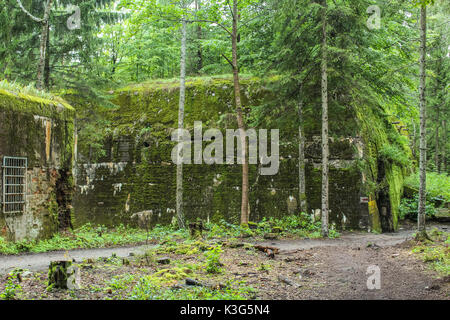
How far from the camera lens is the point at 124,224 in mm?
15562

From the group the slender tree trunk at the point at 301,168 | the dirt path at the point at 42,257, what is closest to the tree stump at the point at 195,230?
the dirt path at the point at 42,257

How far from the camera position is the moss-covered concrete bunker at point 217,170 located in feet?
46.6

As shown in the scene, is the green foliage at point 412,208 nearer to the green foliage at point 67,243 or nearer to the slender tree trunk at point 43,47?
the green foliage at point 67,243

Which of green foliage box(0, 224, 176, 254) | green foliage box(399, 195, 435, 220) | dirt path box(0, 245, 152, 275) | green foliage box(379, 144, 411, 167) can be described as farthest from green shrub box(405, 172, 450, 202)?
dirt path box(0, 245, 152, 275)

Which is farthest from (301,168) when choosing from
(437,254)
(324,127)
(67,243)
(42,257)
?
(42,257)

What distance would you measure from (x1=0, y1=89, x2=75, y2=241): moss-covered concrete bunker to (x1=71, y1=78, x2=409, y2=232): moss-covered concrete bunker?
4131 mm

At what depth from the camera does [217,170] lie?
15.4 metres

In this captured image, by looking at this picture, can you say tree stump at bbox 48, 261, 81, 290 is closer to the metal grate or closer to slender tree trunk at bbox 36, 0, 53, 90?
the metal grate

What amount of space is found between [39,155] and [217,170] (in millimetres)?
6883

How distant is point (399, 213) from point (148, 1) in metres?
13.4

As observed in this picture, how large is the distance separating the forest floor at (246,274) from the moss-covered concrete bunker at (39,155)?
5.49 feet

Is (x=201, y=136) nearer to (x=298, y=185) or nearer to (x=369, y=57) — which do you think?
(x=298, y=185)

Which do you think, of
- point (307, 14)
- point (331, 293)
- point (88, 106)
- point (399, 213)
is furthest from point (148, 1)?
Answer: point (399, 213)

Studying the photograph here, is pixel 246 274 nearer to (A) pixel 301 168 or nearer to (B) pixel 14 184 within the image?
(B) pixel 14 184
